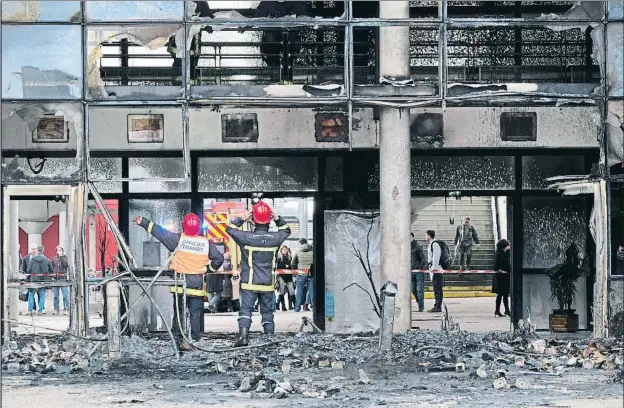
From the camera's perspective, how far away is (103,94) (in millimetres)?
18188

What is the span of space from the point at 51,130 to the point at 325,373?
7.27 meters

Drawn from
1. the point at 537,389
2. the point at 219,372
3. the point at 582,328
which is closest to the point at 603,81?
the point at 582,328

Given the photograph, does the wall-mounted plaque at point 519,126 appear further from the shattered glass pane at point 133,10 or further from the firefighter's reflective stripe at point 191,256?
the shattered glass pane at point 133,10

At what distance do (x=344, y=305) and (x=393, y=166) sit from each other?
3.04 m

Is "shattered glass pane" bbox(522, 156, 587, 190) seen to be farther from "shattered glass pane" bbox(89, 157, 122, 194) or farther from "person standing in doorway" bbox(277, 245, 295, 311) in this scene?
"person standing in doorway" bbox(277, 245, 295, 311)

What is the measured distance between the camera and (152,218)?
20.9 metres

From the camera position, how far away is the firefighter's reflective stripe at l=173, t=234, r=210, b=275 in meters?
17.9

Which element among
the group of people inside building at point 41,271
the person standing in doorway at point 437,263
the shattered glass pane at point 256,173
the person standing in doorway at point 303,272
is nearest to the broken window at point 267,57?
the shattered glass pane at point 256,173

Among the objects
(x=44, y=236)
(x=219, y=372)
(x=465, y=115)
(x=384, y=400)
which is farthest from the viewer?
(x=44, y=236)

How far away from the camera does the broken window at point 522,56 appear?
21.1 m

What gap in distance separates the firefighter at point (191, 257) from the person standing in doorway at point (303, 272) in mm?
8755

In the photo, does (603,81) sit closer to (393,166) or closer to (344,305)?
(393,166)

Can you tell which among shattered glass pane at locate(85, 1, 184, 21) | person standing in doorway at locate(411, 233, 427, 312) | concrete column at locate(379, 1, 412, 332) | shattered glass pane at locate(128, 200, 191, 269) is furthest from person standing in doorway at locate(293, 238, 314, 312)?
shattered glass pane at locate(85, 1, 184, 21)

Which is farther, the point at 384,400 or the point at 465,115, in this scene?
the point at 465,115
